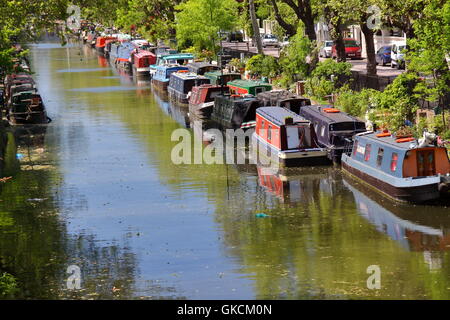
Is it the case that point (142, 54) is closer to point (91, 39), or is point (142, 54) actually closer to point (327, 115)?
point (327, 115)

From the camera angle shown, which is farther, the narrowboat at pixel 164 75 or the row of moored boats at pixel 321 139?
the narrowboat at pixel 164 75

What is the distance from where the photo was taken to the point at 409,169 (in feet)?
111

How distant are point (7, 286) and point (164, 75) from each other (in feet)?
178

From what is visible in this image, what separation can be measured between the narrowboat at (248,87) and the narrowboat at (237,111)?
207 centimetres

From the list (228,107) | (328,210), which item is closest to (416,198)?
(328,210)

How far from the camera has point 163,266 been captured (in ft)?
92.4

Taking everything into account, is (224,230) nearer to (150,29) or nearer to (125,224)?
(125,224)

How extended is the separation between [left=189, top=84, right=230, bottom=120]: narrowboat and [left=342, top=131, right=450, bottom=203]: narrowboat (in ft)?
78.5

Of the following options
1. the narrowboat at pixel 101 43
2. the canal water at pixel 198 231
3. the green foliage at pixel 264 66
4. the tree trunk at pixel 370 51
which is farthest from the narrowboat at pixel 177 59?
the narrowboat at pixel 101 43

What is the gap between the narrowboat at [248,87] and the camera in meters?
57.5

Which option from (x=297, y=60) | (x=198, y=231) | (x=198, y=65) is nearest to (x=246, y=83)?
(x=297, y=60)

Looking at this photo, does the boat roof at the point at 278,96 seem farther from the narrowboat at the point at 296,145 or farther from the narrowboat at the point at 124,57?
the narrowboat at the point at 124,57

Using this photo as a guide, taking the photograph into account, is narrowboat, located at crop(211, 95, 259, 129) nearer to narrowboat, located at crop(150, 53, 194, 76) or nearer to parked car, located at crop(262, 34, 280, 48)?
narrowboat, located at crop(150, 53, 194, 76)
